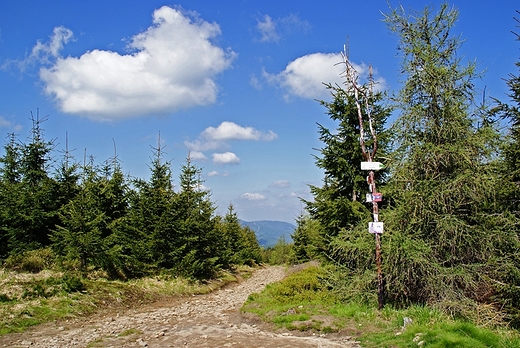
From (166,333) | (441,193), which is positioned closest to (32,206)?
(166,333)

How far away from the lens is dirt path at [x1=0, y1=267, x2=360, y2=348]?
9.22m

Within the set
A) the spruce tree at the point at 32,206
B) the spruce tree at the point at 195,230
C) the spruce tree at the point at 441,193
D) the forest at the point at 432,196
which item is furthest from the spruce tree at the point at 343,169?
the spruce tree at the point at 32,206

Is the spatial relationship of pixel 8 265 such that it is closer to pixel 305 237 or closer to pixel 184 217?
pixel 184 217

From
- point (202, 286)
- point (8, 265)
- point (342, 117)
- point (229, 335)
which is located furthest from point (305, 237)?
point (229, 335)

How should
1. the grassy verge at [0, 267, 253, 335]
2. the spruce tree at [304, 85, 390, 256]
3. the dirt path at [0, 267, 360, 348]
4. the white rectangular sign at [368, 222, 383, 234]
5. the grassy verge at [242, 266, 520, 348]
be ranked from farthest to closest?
the spruce tree at [304, 85, 390, 256] → the grassy verge at [0, 267, 253, 335] → the white rectangular sign at [368, 222, 383, 234] → the dirt path at [0, 267, 360, 348] → the grassy verge at [242, 266, 520, 348]

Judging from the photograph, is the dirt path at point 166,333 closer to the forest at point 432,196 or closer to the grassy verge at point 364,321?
the grassy verge at point 364,321

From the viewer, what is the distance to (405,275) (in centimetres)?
1182

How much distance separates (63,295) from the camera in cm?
1430

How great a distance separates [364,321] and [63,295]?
1129cm

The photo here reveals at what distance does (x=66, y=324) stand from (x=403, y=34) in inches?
597

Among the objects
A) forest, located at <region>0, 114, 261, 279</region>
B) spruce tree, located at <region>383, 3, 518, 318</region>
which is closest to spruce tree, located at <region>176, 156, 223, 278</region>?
forest, located at <region>0, 114, 261, 279</region>

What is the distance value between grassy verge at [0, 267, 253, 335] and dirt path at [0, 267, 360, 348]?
0.72 m

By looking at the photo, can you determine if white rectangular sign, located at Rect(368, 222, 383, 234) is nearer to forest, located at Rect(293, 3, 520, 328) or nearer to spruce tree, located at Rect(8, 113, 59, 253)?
forest, located at Rect(293, 3, 520, 328)

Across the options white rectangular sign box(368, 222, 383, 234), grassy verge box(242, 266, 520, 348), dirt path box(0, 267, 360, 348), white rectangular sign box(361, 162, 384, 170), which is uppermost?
white rectangular sign box(361, 162, 384, 170)
